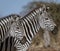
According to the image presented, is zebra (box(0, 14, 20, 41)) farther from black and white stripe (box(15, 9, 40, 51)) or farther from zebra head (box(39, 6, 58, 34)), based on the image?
zebra head (box(39, 6, 58, 34))

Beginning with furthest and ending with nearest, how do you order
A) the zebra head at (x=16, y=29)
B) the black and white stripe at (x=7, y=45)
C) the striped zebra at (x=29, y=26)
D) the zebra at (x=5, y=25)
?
the striped zebra at (x=29, y=26) → the zebra at (x=5, y=25) → the zebra head at (x=16, y=29) → the black and white stripe at (x=7, y=45)

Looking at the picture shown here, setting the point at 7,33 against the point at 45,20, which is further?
the point at 45,20

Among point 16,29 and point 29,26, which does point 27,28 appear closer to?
point 29,26

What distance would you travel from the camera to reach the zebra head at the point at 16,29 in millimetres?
5809

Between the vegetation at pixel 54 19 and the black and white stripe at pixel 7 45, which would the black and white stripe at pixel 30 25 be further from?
the vegetation at pixel 54 19

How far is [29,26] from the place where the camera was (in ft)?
21.3

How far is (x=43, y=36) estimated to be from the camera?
12406mm

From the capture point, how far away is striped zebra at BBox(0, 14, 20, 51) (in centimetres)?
555

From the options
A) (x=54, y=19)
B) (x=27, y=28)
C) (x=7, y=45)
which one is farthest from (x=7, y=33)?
(x=54, y=19)

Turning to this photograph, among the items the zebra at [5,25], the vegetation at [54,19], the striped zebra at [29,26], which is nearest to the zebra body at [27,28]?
the striped zebra at [29,26]

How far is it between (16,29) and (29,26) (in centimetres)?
56

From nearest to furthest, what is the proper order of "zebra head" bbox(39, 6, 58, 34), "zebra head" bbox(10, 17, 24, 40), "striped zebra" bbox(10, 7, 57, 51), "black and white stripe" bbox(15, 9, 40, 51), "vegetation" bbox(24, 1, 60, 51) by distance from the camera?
"zebra head" bbox(10, 17, 24, 40) < "striped zebra" bbox(10, 7, 57, 51) < "black and white stripe" bbox(15, 9, 40, 51) < "zebra head" bbox(39, 6, 58, 34) < "vegetation" bbox(24, 1, 60, 51)

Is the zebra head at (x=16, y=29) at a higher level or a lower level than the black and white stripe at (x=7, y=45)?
higher

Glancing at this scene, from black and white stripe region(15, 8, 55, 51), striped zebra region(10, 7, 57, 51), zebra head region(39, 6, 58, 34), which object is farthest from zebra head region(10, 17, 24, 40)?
zebra head region(39, 6, 58, 34)
